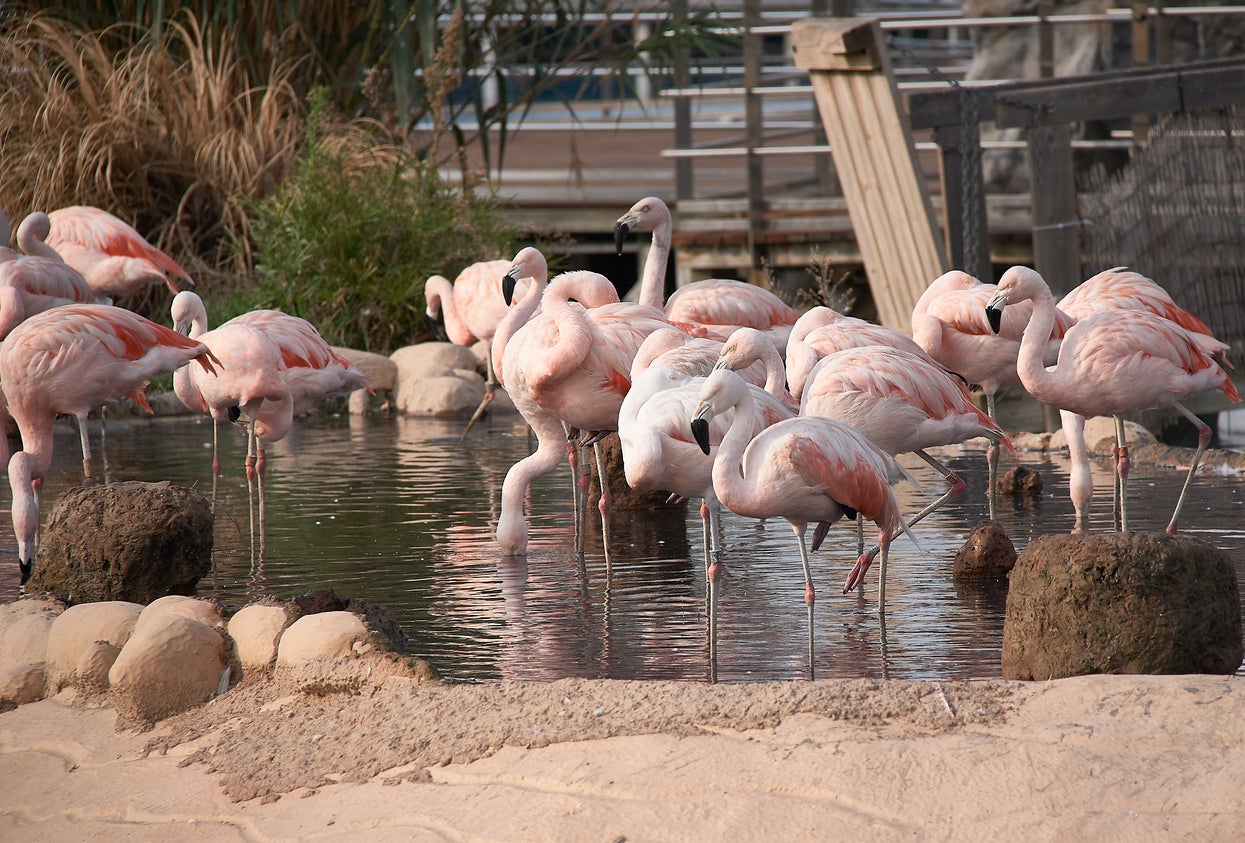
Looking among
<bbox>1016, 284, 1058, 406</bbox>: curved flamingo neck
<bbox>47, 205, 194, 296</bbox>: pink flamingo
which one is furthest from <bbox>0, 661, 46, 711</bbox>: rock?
<bbox>47, 205, 194, 296</bbox>: pink flamingo

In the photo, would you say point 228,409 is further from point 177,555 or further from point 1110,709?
point 1110,709

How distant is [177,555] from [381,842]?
2.18 metres

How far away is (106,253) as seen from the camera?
9.56 m

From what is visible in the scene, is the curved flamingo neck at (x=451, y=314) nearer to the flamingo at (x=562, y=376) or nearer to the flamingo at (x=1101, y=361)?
the flamingo at (x=562, y=376)

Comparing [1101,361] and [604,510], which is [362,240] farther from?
[1101,361]

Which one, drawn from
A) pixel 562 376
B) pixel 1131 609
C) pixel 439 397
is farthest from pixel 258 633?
pixel 439 397

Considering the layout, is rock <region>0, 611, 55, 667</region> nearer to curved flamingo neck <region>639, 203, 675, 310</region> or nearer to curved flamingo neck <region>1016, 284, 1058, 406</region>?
curved flamingo neck <region>639, 203, 675, 310</region>

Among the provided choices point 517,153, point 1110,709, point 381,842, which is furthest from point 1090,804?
point 517,153

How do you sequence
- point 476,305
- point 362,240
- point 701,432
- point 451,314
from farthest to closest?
1. point 362,240
2. point 451,314
3. point 476,305
4. point 701,432

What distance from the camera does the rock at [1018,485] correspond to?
24.5 ft

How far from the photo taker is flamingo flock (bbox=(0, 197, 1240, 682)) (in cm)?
489

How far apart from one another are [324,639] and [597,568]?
5.84 feet

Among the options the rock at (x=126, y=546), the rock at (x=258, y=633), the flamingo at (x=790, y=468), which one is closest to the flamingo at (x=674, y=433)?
the flamingo at (x=790, y=468)

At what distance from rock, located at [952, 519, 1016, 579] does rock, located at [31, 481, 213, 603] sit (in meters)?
Result: 2.85
